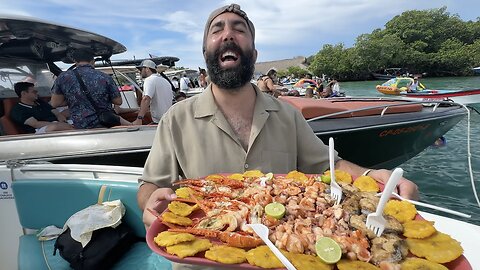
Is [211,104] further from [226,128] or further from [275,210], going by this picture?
[275,210]

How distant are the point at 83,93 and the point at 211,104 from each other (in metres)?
2.86

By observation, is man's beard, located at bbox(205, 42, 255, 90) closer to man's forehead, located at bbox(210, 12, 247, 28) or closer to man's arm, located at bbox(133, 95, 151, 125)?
man's forehead, located at bbox(210, 12, 247, 28)

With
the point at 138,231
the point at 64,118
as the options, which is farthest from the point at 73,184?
the point at 64,118

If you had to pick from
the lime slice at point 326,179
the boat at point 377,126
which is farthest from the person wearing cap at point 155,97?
the lime slice at point 326,179

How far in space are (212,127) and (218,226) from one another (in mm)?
682

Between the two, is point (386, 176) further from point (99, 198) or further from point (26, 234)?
point (26, 234)

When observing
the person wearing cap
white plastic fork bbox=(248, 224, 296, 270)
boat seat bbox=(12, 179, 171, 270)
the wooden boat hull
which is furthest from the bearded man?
the person wearing cap

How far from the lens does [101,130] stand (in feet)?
11.8

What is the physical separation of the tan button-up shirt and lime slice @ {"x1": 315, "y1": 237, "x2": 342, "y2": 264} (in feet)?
Answer: 2.36

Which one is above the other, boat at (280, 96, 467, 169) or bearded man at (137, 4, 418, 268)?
bearded man at (137, 4, 418, 268)

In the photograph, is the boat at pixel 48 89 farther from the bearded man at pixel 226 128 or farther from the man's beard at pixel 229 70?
the man's beard at pixel 229 70

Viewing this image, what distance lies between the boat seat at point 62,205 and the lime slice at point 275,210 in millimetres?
1601

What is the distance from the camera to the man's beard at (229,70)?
163 cm

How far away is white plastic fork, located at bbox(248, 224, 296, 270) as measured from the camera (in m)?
0.84
